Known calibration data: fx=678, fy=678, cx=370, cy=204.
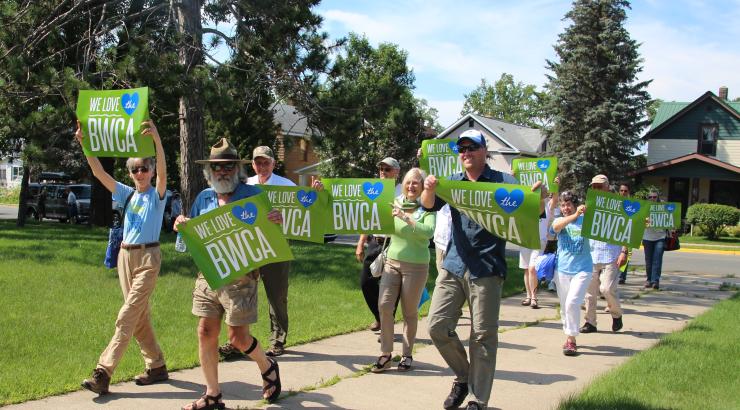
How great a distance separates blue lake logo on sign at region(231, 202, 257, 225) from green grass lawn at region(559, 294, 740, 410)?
2706 mm

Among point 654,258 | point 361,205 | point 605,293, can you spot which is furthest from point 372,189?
point 654,258

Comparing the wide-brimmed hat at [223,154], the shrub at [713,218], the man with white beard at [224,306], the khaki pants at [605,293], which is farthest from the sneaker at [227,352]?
the shrub at [713,218]

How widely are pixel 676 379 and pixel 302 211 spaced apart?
379cm

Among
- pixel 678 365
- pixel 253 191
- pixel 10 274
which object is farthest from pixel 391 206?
pixel 10 274

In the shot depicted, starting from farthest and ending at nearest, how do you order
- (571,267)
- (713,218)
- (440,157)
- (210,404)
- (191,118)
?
(713,218)
(191,118)
(440,157)
(571,267)
(210,404)

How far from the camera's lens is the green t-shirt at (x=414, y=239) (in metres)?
6.21

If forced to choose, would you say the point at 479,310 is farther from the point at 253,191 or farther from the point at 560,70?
the point at 560,70

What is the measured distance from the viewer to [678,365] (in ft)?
21.3

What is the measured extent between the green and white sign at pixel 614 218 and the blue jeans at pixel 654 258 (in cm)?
482

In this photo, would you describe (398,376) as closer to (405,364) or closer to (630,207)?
(405,364)

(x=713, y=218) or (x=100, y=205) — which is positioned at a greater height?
(x=713, y=218)

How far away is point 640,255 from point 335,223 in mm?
18590

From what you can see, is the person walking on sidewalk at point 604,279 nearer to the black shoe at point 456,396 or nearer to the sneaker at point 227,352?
the black shoe at point 456,396

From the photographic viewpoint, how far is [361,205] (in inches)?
265
